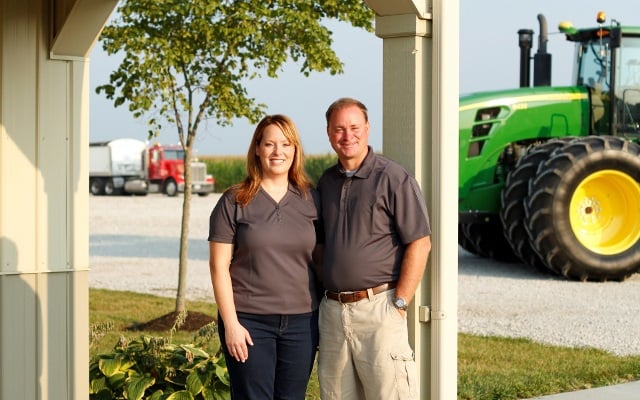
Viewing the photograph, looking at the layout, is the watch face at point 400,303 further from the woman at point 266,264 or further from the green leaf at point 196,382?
the green leaf at point 196,382

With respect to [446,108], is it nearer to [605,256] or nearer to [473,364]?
[473,364]

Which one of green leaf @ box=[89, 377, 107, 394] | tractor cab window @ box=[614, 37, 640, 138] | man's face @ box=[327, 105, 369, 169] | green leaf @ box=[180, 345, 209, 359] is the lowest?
green leaf @ box=[89, 377, 107, 394]

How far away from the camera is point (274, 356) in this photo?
13.6ft

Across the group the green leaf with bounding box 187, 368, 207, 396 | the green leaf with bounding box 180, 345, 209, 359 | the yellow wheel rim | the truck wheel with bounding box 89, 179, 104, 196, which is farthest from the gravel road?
the truck wheel with bounding box 89, 179, 104, 196

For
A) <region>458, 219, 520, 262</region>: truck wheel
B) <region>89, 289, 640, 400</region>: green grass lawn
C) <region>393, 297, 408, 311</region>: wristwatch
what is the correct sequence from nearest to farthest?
<region>393, 297, 408, 311</region>: wristwatch, <region>89, 289, 640, 400</region>: green grass lawn, <region>458, 219, 520, 262</region>: truck wheel

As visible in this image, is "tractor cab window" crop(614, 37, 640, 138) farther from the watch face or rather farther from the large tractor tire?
the watch face

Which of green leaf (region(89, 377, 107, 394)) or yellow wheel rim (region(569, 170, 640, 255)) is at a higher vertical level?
yellow wheel rim (region(569, 170, 640, 255))

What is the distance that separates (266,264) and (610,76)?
10.4 metres

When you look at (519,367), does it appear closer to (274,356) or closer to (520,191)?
(274,356)

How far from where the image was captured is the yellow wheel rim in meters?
12.9

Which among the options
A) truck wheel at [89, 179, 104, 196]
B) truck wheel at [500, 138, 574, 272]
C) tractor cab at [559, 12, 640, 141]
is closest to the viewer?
truck wheel at [500, 138, 574, 272]

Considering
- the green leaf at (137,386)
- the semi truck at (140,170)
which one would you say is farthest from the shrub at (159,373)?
the semi truck at (140,170)

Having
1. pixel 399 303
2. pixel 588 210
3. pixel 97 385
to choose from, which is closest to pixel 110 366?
pixel 97 385

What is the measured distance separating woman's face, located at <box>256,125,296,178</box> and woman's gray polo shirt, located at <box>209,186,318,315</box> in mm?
110
